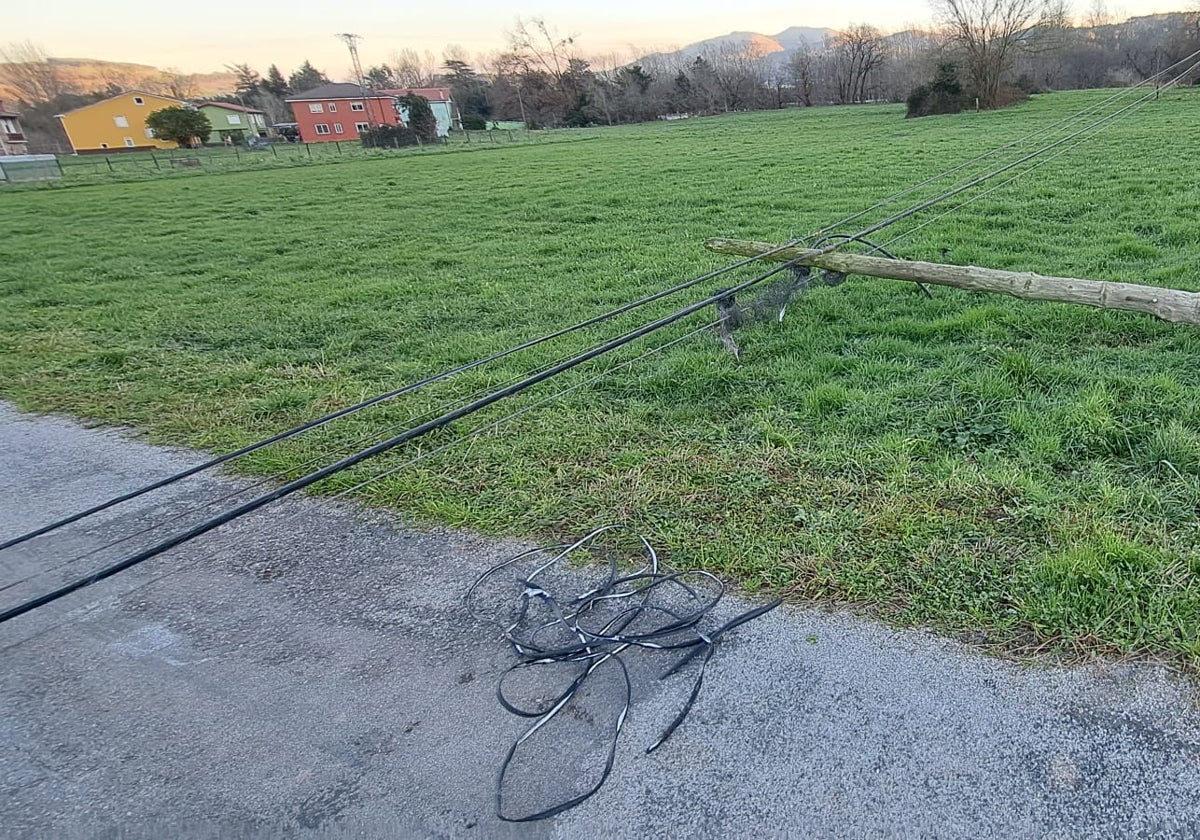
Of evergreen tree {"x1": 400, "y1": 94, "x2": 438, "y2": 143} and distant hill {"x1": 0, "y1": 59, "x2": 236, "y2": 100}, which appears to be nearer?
evergreen tree {"x1": 400, "y1": 94, "x2": 438, "y2": 143}

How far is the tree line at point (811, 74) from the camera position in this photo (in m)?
26.3

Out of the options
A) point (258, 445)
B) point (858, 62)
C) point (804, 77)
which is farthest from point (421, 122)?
point (258, 445)

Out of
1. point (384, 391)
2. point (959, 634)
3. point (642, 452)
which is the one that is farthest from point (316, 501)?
point (959, 634)

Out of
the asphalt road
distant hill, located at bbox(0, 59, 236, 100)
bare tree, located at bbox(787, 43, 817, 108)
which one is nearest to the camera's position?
the asphalt road

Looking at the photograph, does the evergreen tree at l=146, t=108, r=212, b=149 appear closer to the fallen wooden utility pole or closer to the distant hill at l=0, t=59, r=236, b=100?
the distant hill at l=0, t=59, r=236, b=100

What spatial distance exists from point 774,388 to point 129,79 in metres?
104

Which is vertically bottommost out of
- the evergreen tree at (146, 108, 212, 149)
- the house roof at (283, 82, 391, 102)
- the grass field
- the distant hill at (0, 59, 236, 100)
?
the grass field

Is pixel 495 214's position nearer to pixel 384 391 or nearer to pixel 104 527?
pixel 384 391

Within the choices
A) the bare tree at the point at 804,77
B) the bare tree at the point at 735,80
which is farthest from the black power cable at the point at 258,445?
the bare tree at the point at 735,80

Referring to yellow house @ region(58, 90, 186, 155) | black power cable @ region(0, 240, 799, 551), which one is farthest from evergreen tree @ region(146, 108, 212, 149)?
black power cable @ region(0, 240, 799, 551)

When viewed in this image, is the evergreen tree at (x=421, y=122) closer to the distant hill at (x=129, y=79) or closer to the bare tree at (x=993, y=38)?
the bare tree at (x=993, y=38)

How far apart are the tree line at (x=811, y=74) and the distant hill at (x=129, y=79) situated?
3.16 ft

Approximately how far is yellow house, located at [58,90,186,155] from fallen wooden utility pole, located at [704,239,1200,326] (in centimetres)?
6461

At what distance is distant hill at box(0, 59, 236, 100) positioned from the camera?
7156cm
